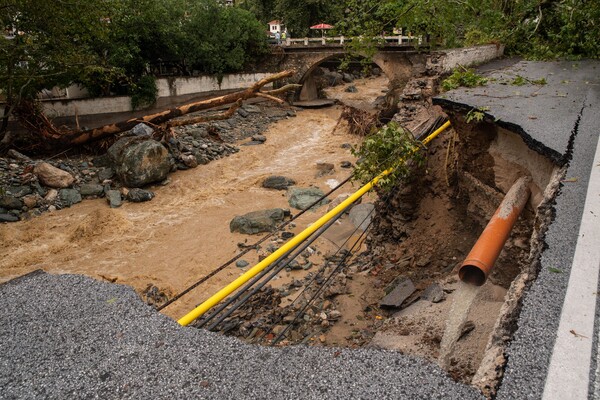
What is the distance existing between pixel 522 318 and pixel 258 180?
13683mm

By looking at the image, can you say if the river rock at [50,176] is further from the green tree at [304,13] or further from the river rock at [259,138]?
the green tree at [304,13]

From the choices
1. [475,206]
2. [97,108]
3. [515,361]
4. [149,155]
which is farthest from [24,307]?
[97,108]

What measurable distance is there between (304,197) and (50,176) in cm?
874

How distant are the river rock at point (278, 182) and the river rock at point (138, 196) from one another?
13.2 feet

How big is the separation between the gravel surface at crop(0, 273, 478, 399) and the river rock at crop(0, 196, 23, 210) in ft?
39.4

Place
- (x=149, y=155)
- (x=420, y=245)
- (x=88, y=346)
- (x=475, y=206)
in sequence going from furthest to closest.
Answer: (x=149, y=155) < (x=420, y=245) < (x=475, y=206) < (x=88, y=346)

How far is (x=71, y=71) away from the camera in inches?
604

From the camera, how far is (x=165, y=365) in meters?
2.26

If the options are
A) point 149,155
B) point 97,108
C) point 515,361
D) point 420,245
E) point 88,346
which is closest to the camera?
point 515,361

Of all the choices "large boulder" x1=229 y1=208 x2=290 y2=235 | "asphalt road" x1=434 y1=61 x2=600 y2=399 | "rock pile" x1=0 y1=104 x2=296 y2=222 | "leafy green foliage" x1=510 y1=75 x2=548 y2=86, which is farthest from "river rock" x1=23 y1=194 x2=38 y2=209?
"leafy green foliage" x1=510 y1=75 x2=548 y2=86

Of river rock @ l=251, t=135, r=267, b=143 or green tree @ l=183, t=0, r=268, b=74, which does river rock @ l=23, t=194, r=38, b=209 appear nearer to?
river rock @ l=251, t=135, r=267, b=143

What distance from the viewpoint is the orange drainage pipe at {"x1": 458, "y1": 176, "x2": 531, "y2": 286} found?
3.01 metres

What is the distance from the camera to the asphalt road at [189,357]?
2027 millimetres

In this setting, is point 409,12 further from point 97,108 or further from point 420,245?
point 97,108
